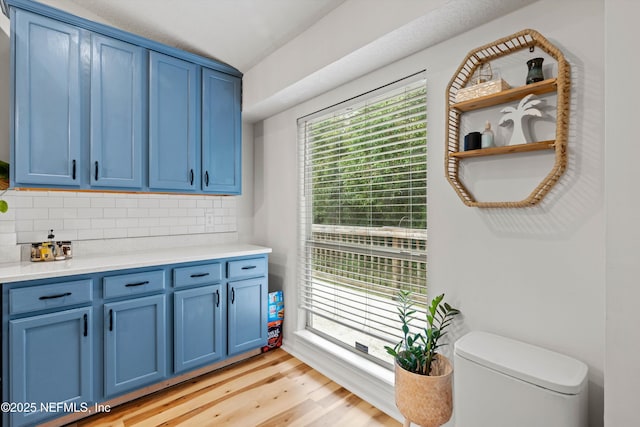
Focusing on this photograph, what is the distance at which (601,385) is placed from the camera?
1261 millimetres

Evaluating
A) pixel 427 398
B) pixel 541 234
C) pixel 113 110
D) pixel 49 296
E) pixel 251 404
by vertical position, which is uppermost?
pixel 113 110

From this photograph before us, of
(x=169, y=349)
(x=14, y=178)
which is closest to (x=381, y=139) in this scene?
(x=169, y=349)

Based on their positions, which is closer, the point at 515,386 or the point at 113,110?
the point at 515,386

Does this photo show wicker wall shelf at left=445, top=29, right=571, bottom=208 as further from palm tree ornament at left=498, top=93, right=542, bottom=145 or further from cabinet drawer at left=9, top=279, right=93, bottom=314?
cabinet drawer at left=9, top=279, right=93, bottom=314

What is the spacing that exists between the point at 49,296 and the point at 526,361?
2.45 metres

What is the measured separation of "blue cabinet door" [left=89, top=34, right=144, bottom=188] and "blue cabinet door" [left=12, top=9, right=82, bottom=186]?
0.10m

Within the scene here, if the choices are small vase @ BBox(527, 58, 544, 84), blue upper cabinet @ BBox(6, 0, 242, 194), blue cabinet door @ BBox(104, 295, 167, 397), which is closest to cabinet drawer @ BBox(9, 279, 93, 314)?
blue cabinet door @ BBox(104, 295, 167, 397)

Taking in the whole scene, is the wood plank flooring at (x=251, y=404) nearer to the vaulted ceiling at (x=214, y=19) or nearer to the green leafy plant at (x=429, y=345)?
the green leafy plant at (x=429, y=345)

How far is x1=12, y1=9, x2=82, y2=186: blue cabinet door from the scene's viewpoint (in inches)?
75.7

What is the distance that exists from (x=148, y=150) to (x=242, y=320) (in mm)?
1564

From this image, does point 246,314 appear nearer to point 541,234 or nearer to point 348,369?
point 348,369

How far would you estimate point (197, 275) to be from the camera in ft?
7.86

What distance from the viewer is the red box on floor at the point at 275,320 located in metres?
2.93

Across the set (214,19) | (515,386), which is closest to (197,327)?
(515,386)
